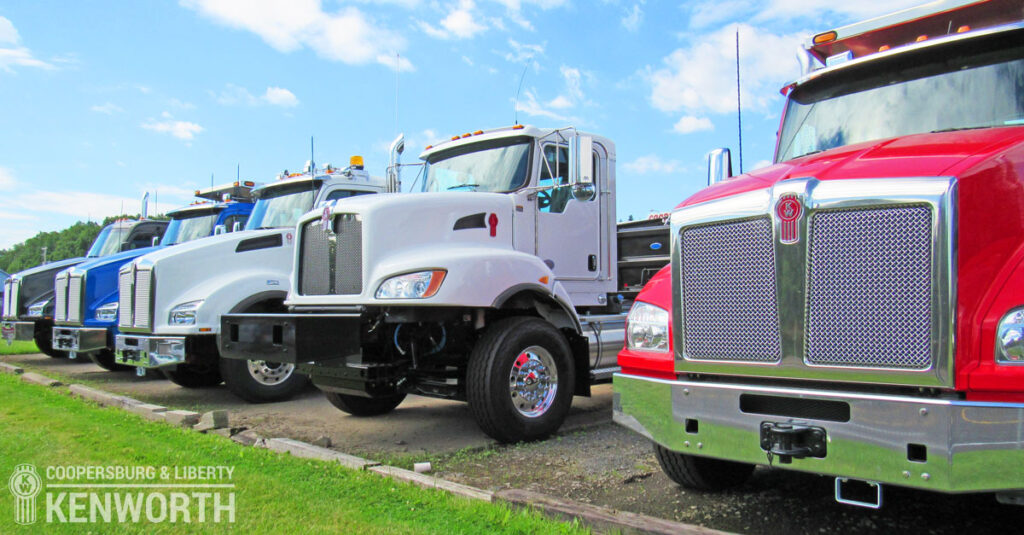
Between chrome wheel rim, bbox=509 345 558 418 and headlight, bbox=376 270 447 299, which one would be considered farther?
chrome wheel rim, bbox=509 345 558 418

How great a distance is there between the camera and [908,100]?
4.36 metres

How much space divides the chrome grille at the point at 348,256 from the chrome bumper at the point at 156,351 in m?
2.97

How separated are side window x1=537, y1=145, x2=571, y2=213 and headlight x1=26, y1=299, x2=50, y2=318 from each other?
1055 cm

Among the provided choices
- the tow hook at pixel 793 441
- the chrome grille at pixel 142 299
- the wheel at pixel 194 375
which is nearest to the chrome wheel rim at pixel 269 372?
the chrome grille at pixel 142 299

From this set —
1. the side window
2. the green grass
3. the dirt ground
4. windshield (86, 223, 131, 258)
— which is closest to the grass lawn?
the dirt ground

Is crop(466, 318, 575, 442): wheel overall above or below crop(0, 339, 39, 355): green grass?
above

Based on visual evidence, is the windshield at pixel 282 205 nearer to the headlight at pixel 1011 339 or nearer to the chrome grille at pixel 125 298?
the chrome grille at pixel 125 298

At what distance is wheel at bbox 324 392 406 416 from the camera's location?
23.8 feet

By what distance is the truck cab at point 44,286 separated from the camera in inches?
508

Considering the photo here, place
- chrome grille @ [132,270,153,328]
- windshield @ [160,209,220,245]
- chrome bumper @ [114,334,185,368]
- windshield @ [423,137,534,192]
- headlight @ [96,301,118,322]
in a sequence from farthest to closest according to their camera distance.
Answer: windshield @ [160,209,220,245]
headlight @ [96,301,118,322]
chrome grille @ [132,270,153,328]
chrome bumper @ [114,334,185,368]
windshield @ [423,137,534,192]

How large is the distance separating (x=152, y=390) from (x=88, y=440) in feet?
14.5

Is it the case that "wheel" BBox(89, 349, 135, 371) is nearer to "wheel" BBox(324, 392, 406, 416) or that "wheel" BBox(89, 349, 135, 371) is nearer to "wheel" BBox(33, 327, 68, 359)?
"wheel" BBox(33, 327, 68, 359)

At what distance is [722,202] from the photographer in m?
3.59

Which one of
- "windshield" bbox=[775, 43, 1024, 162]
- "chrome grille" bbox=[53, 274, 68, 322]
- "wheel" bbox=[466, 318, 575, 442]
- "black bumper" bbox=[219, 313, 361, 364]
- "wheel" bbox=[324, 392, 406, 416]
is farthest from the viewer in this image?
"chrome grille" bbox=[53, 274, 68, 322]
